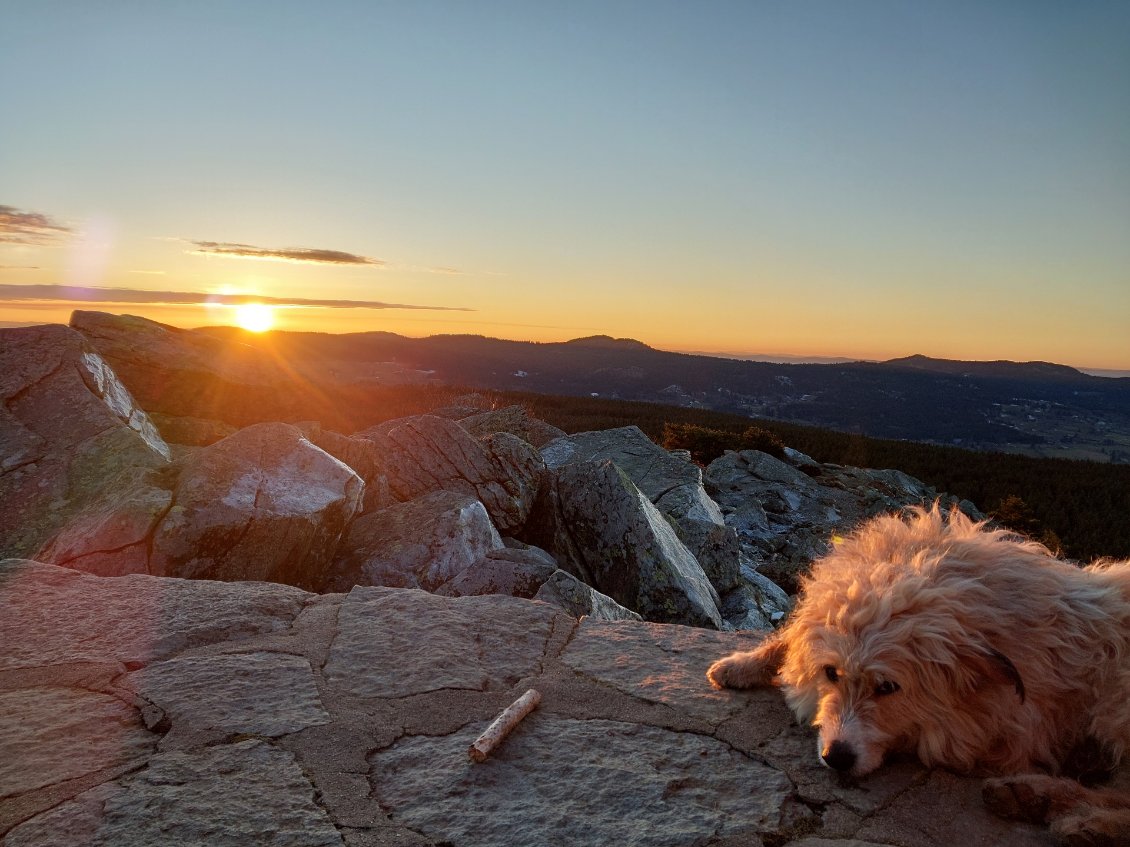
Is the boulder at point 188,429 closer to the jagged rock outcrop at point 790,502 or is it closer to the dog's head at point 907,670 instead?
the dog's head at point 907,670

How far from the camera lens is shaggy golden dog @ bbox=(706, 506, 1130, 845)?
301 centimetres

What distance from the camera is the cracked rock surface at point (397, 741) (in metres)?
2.60

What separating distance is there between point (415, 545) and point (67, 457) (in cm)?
360

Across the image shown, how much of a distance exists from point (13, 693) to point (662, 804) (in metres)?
2.96

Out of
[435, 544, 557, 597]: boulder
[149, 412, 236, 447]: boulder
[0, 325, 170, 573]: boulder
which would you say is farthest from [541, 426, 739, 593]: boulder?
[0, 325, 170, 573]: boulder

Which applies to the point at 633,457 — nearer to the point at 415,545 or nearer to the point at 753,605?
the point at 753,605

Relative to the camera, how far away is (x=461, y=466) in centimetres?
959

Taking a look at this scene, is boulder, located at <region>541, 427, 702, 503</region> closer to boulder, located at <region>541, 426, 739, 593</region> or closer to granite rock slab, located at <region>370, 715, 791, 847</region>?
boulder, located at <region>541, 426, 739, 593</region>

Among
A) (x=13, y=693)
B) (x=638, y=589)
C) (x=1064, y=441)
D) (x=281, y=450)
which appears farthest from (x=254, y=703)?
(x=1064, y=441)

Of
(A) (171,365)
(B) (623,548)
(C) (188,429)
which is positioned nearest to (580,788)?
(B) (623,548)

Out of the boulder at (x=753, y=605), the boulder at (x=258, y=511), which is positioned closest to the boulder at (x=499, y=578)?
the boulder at (x=258, y=511)

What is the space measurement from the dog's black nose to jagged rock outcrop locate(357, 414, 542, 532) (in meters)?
6.43

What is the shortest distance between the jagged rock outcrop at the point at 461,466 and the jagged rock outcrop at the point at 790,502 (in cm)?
778

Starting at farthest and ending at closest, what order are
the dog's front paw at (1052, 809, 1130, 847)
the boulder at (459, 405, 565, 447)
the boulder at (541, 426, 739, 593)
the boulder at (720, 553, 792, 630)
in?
the boulder at (459, 405, 565, 447) < the boulder at (541, 426, 739, 593) < the boulder at (720, 553, 792, 630) < the dog's front paw at (1052, 809, 1130, 847)
